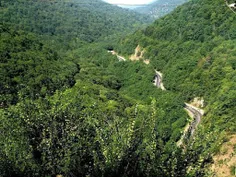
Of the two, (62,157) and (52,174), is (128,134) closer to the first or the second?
(62,157)

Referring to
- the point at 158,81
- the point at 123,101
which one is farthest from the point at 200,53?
the point at 123,101

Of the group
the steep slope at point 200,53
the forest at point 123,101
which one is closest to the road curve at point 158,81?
the forest at point 123,101

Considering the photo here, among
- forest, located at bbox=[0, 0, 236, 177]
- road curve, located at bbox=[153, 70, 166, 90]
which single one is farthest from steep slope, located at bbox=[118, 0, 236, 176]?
road curve, located at bbox=[153, 70, 166, 90]

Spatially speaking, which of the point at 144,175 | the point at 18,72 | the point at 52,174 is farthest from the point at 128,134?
the point at 18,72

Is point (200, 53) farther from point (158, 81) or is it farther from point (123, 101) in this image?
point (123, 101)

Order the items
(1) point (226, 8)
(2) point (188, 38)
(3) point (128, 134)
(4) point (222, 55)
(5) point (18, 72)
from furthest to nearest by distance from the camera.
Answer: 1. (2) point (188, 38)
2. (1) point (226, 8)
3. (4) point (222, 55)
4. (5) point (18, 72)
5. (3) point (128, 134)

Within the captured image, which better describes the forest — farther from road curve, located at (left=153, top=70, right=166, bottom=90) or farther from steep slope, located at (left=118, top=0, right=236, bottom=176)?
road curve, located at (left=153, top=70, right=166, bottom=90)
